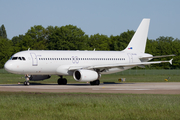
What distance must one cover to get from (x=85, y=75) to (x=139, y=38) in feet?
44.8

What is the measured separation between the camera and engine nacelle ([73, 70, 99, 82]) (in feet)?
120

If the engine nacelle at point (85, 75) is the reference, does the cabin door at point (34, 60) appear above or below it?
above

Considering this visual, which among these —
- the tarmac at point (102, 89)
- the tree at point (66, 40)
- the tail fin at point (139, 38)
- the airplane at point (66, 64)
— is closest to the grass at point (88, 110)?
the tarmac at point (102, 89)

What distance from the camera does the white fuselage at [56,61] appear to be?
35.9 meters

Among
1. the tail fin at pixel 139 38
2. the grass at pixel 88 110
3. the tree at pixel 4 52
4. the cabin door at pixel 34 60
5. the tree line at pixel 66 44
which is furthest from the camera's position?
the tree line at pixel 66 44

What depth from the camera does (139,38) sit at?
47000 mm

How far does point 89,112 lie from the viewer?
1533 cm

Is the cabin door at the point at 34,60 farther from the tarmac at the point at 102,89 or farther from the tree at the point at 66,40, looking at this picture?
the tree at the point at 66,40

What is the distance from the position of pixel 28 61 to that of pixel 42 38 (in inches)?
4084

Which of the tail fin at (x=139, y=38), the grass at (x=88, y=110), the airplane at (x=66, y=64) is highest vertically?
the tail fin at (x=139, y=38)

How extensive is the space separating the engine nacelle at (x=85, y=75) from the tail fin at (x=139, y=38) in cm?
1088

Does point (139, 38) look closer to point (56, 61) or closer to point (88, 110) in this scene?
point (56, 61)

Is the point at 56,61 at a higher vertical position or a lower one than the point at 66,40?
lower

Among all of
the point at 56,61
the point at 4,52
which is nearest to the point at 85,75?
the point at 56,61
